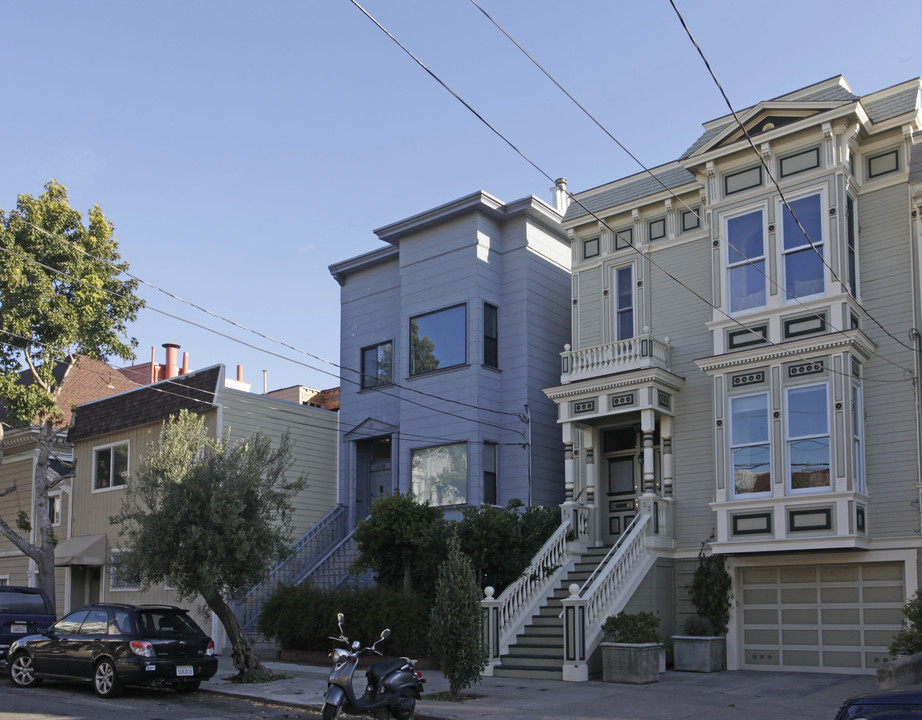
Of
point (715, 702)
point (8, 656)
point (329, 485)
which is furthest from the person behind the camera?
point (329, 485)

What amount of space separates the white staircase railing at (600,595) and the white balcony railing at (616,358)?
10.2 feet

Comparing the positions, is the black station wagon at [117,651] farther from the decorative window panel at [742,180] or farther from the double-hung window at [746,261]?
the decorative window panel at [742,180]

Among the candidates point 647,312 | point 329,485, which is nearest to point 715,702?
point 647,312

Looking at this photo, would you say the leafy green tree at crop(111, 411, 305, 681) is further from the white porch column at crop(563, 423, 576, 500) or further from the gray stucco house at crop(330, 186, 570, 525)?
the gray stucco house at crop(330, 186, 570, 525)

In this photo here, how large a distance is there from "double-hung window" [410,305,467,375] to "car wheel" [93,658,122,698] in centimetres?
1145

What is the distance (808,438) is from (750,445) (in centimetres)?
114

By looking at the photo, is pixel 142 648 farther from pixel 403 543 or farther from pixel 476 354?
pixel 476 354

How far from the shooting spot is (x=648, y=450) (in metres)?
19.5

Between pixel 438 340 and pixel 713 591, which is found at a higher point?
pixel 438 340

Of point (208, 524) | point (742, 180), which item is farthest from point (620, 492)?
point (208, 524)

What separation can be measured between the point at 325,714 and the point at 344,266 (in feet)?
58.3

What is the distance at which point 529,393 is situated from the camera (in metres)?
22.8

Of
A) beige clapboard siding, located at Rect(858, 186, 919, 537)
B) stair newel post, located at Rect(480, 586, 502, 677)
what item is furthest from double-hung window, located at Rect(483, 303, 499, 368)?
beige clapboard siding, located at Rect(858, 186, 919, 537)

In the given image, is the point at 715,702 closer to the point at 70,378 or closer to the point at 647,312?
the point at 647,312
